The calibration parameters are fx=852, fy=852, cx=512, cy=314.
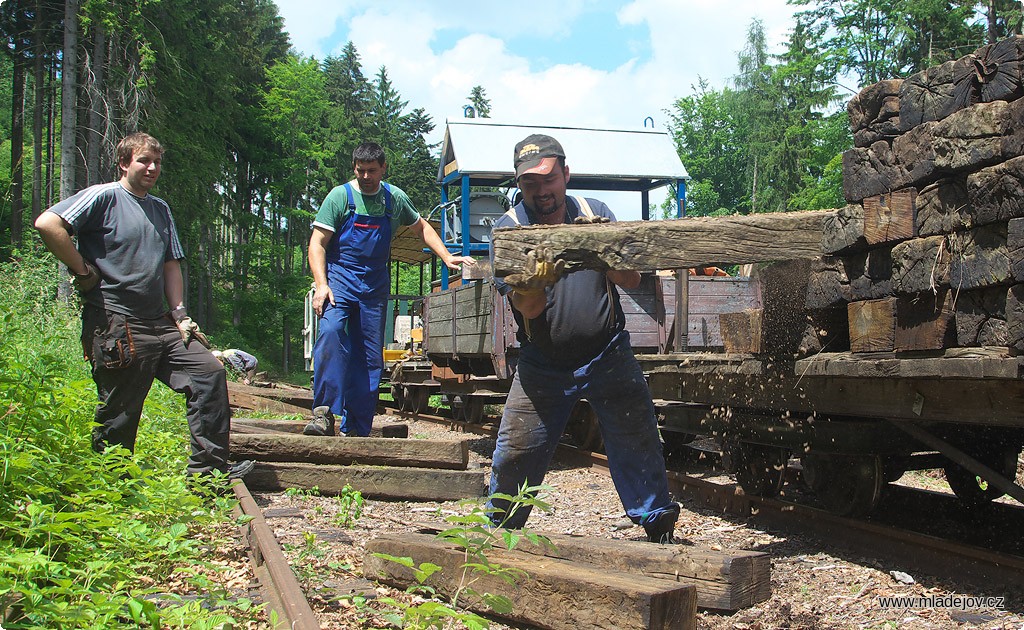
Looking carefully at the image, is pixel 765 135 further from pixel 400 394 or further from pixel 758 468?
pixel 758 468

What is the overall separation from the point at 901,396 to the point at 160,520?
11.6 ft

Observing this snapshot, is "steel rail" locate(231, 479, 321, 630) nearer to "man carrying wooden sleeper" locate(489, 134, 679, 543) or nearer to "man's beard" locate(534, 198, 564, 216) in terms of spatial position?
"man carrying wooden sleeper" locate(489, 134, 679, 543)

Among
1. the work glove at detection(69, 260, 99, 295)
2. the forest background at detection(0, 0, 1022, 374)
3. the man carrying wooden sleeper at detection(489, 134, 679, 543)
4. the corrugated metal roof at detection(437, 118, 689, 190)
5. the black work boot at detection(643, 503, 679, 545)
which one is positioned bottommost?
the black work boot at detection(643, 503, 679, 545)

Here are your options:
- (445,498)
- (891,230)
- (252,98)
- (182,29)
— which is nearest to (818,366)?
(891,230)

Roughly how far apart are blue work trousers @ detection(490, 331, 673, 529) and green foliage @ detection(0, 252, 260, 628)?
4.66 feet

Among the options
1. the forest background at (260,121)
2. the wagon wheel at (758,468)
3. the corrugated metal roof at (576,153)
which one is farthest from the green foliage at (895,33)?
the wagon wheel at (758,468)

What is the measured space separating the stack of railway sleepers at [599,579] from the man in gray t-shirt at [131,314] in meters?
1.56

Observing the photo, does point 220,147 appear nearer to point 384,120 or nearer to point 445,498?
point 445,498

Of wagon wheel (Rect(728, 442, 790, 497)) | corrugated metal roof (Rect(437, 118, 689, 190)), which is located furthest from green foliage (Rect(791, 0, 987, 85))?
wagon wheel (Rect(728, 442, 790, 497))

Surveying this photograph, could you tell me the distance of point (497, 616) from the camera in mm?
3102

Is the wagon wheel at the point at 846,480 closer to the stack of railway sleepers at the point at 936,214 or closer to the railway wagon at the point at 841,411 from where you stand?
the railway wagon at the point at 841,411

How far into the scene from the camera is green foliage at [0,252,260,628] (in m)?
2.59

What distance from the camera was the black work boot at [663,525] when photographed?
3953 millimetres

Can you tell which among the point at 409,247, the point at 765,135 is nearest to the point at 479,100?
the point at 765,135
